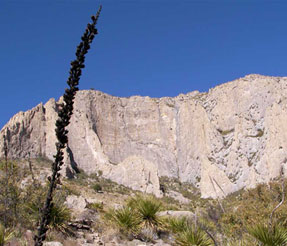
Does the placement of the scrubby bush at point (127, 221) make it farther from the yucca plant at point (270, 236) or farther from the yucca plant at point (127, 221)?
the yucca plant at point (270, 236)

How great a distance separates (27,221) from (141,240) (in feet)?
13.5

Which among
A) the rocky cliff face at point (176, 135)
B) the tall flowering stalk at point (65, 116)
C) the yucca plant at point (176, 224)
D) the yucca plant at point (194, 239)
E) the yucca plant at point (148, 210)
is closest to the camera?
the tall flowering stalk at point (65, 116)

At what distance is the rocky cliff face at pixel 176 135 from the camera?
5294cm

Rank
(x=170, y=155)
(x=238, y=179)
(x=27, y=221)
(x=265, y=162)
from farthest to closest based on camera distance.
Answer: (x=170, y=155)
(x=238, y=179)
(x=265, y=162)
(x=27, y=221)

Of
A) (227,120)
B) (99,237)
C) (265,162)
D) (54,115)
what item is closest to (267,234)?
(99,237)

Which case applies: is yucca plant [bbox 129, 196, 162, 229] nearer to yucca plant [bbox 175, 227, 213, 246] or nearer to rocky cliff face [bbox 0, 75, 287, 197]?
yucca plant [bbox 175, 227, 213, 246]

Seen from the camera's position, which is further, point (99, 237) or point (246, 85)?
point (246, 85)

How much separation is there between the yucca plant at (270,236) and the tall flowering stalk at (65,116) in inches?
195

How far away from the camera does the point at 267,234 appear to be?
20.6 feet

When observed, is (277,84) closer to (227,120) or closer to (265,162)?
(227,120)

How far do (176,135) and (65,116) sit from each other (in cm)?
6740

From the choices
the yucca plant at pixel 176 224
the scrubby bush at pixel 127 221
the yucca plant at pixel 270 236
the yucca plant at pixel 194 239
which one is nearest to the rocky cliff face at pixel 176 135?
the yucca plant at pixel 176 224

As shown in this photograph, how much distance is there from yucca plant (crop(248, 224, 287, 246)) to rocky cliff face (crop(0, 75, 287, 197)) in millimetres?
44498

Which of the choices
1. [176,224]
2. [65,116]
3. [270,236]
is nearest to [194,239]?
[270,236]
